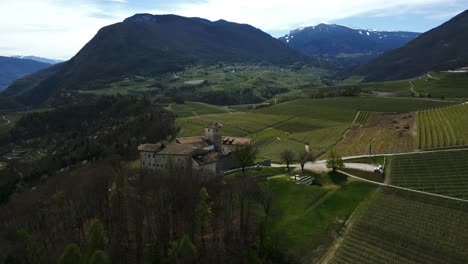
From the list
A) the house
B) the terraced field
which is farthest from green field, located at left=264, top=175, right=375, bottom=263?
the terraced field

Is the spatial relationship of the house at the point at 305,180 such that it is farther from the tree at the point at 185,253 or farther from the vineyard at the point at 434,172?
the tree at the point at 185,253

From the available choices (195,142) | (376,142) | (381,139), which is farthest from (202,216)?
(381,139)

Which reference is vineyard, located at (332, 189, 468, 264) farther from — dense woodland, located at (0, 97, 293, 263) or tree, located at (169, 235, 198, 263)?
tree, located at (169, 235, 198, 263)

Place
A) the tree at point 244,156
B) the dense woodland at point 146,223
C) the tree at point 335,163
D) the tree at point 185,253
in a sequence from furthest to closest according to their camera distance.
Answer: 1. the tree at point 244,156
2. the tree at point 335,163
3. the dense woodland at point 146,223
4. the tree at point 185,253

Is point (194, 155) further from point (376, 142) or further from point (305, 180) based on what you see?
point (376, 142)

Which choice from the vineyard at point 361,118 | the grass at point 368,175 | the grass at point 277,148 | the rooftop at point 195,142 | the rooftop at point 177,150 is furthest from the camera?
the vineyard at point 361,118

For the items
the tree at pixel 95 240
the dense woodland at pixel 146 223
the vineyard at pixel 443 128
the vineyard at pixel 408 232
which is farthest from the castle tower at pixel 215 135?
the tree at pixel 95 240
